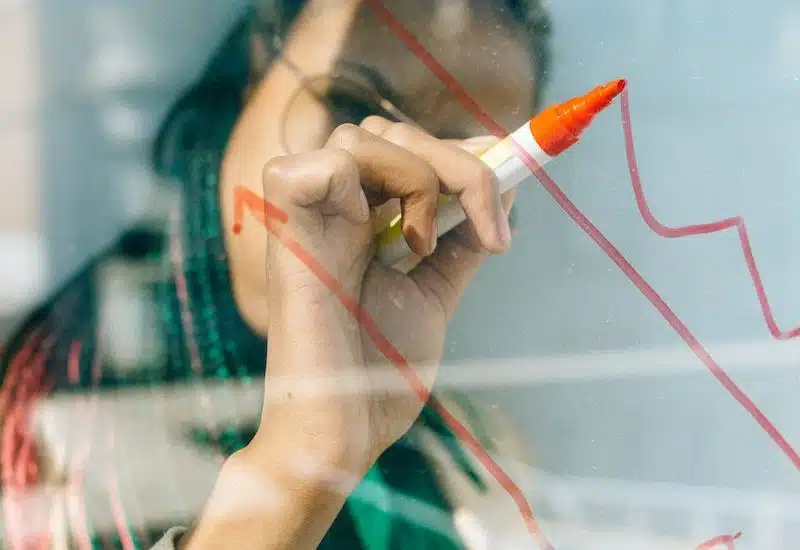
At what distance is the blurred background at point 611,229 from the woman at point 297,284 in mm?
15

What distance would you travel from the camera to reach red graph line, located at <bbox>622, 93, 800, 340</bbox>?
314 mm

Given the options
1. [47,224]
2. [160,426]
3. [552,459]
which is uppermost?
[47,224]

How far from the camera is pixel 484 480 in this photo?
310 millimetres

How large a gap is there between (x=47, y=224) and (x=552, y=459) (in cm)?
25

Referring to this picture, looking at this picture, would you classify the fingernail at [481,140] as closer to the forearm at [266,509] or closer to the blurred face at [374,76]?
the blurred face at [374,76]

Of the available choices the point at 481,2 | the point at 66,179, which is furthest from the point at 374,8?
the point at 66,179

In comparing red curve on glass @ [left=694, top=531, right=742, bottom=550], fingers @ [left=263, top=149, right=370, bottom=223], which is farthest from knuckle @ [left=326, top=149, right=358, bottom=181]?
red curve on glass @ [left=694, top=531, right=742, bottom=550]

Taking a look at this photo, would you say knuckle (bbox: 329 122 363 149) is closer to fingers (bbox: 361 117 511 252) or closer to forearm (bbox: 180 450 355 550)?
fingers (bbox: 361 117 511 252)

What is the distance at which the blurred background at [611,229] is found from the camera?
1.01 feet

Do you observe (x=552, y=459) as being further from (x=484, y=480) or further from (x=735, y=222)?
(x=735, y=222)

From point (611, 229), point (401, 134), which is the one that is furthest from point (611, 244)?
point (401, 134)

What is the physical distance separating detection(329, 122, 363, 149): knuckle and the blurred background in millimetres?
86

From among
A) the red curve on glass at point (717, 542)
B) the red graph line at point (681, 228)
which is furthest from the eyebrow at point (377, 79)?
the red curve on glass at point (717, 542)

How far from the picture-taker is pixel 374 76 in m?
0.31
